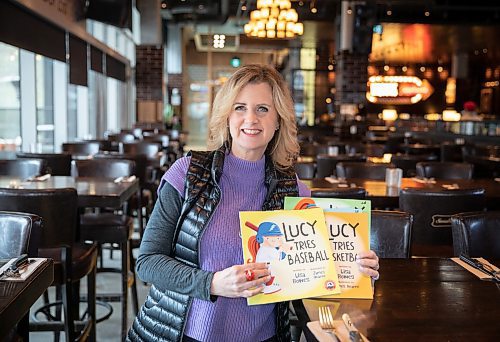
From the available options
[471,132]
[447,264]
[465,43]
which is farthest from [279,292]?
[465,43]

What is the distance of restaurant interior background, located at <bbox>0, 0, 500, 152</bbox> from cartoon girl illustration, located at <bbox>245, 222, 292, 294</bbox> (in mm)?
4395

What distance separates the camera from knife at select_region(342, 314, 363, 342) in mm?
1367

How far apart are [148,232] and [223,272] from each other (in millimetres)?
323

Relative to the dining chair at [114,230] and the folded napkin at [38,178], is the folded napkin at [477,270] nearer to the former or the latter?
the dining chair at [114,230]

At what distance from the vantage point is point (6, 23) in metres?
5.91

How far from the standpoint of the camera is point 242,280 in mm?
1501

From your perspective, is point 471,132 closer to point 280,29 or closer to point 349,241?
point 280,29

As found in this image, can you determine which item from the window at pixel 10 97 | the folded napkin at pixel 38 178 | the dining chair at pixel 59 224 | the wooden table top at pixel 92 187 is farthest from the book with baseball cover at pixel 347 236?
the window at pixel 10 97

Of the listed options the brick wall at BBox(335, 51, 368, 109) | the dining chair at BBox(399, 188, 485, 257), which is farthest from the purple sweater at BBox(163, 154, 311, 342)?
the brick wall at BBox(335, 51, 368, 109)

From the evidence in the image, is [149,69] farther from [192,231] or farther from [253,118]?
[192,231]

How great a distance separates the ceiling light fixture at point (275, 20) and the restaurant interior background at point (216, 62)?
69 millimetres

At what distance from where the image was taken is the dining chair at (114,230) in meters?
3.64

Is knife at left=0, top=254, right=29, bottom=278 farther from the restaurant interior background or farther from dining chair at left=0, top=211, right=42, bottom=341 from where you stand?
the restaurant interior background

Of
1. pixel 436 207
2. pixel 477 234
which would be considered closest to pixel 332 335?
pixel 477 234
